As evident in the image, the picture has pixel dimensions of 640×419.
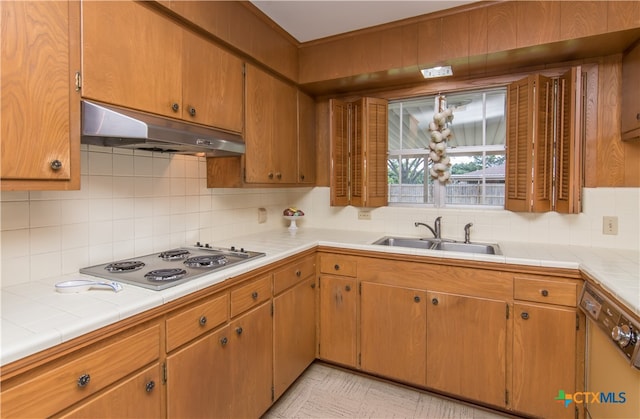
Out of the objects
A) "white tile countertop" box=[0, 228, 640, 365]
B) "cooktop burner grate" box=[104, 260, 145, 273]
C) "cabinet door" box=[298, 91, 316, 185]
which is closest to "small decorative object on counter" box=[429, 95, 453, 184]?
"white tile countertop" box=[0, 228, 640, 365]

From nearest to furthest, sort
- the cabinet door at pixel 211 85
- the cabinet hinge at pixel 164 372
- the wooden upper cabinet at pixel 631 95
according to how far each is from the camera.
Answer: the cabinet hinge at pixel 164 372, the cabinet door at pixel 211 85, the wooden upper cabinet at pixel 631 95

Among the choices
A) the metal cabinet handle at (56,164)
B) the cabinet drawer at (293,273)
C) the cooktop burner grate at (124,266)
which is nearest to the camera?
the metal cabinet handle at (56,164)

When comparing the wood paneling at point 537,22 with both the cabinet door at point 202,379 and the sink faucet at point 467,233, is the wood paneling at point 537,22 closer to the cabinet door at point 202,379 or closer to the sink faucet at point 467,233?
the sink faucet at point 467,233

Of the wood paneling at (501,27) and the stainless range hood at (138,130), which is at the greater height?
the wood paneling at (501,27)

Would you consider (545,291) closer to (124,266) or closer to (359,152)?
(359,152)

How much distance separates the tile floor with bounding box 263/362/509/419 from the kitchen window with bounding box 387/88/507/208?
1.39 meters

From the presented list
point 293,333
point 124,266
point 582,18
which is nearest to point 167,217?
point 124,266

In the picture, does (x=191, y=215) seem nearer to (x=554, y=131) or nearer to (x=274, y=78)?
(x=274, y=78)

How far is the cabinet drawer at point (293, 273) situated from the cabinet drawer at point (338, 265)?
0.07 m

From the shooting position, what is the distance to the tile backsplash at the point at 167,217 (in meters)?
1.44

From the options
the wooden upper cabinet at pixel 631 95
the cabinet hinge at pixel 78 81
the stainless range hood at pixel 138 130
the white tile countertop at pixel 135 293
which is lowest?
the white tile countertop at pixel 135 293

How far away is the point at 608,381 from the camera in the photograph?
1.46 metres

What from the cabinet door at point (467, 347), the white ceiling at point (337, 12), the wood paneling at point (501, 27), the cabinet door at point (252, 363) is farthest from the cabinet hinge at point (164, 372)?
the wood paneling at point (501, 27)

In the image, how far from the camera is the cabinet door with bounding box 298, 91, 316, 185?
276 centimetres
